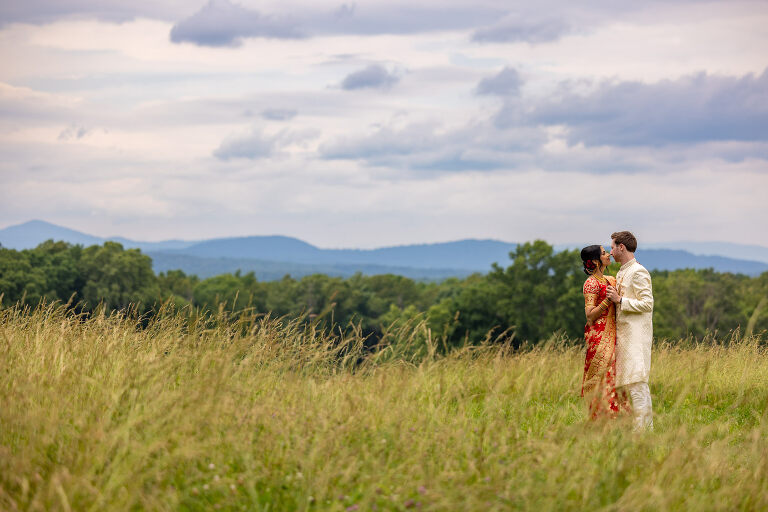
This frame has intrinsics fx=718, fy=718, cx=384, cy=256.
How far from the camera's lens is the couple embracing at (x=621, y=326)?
24.3 feet

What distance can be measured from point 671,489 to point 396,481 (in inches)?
65.8

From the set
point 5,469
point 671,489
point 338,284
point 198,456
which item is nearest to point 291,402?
point 198,456

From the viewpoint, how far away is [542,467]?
4398 millimetres

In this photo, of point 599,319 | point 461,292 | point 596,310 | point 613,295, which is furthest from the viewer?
point 461,292

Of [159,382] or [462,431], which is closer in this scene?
[462,431]

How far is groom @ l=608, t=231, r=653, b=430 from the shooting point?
7398 mm

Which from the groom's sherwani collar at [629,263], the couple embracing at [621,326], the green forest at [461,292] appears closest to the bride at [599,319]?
the couple embracing at [621,326]

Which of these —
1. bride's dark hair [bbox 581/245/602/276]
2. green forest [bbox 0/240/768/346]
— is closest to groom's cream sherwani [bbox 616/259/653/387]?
bride's dark hair [bbox 581/245/602/276]

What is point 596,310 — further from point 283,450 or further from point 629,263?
point 283,450

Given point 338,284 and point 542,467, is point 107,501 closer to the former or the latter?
point 542,467

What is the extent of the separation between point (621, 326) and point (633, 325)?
13 cm

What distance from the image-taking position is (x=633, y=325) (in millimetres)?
7508

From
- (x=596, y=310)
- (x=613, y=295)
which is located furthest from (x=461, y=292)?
(x=613, y=295)

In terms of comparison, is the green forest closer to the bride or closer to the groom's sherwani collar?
the bride
